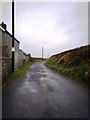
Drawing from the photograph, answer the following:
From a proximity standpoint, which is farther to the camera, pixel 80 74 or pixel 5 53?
pixel 5 53

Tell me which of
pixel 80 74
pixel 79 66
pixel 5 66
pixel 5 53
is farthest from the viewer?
pixel 79 66

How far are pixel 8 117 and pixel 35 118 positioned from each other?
2.79 ft

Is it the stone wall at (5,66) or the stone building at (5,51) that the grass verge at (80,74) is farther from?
the stone building at (5,51)

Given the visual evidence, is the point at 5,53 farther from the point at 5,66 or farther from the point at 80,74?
the point at 80,74

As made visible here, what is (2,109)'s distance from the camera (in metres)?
6.68

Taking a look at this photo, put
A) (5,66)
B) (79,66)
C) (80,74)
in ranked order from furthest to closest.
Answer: (79,66) → (80,74) → (5,66)

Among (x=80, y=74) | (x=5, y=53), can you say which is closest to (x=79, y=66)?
(x=80, y=74)

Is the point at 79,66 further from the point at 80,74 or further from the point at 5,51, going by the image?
the point at 5,51

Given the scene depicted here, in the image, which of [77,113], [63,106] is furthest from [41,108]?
[77,113]

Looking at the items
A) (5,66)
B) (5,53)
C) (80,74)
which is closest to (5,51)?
(5,53)

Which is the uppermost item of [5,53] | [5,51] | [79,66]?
Result: [5,51]

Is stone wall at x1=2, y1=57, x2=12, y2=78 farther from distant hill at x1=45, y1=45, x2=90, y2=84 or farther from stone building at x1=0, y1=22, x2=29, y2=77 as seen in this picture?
distant hill at x1=45, y1=45, x2=90, y2=84

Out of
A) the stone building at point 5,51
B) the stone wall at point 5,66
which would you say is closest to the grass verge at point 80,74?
the stone wall at point 5,66

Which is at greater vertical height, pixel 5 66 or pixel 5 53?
pixel 5 53
